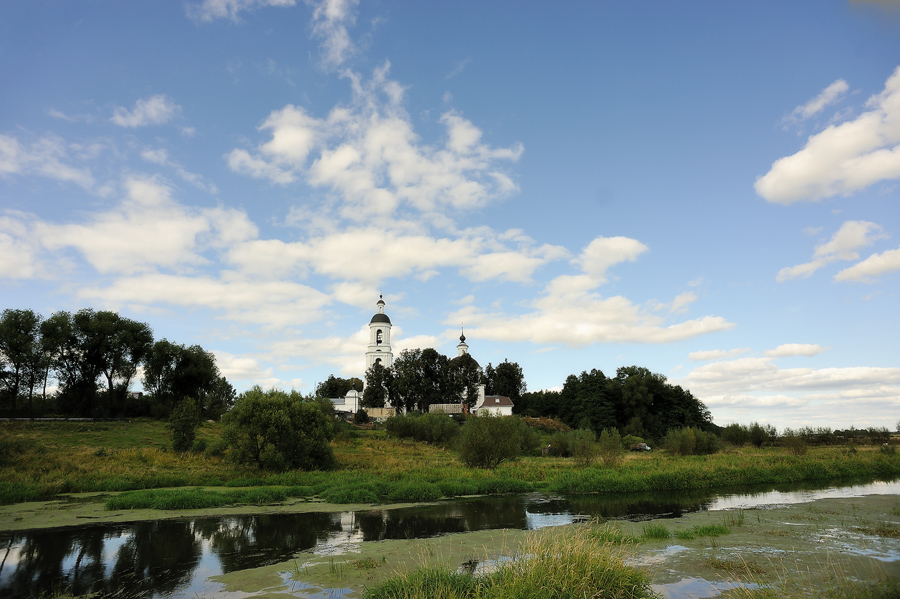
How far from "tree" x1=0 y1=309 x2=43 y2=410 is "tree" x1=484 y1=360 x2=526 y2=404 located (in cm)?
7350

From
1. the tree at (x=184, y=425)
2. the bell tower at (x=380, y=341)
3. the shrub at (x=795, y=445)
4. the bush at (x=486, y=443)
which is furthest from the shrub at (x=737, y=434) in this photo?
the bell tower at (x=380, y=341)

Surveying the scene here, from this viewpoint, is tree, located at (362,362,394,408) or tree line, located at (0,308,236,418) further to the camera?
tree, located at (362,362,394,408)

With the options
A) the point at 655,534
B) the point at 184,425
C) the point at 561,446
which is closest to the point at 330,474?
the point at 184,425

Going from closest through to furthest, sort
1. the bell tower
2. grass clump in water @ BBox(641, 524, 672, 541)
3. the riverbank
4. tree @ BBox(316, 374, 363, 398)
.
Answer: grass clump in water @ BBox(641, 524, 672, 541)
the riverbank
the bell tower
tree @ BBox(316, 374, 363, 398)

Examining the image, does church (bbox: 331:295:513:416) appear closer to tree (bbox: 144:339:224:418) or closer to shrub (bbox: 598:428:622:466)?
tree (bbox: 144:339:224:418)

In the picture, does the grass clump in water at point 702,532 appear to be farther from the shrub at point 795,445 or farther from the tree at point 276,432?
the shrub at point 795,445

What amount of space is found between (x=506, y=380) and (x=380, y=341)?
2757 cm

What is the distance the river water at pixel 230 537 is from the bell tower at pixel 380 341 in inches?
2935

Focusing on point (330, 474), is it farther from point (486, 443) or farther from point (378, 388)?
point (378, 388)

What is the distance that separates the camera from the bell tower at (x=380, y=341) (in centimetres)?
9600

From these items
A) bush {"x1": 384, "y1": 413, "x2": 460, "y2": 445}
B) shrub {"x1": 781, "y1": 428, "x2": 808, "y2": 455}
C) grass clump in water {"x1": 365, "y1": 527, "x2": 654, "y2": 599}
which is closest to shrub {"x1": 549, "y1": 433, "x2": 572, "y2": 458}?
bush {"x1": 384, "y1": 413, "x2": 460, "y2": 445}

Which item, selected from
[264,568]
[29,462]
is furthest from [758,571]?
[29,462]

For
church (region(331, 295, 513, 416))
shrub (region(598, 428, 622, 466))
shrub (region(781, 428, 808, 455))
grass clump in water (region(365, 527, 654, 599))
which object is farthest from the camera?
church (region(331, 295, 513, 416))

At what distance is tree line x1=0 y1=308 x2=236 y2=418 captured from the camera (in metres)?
48.7
